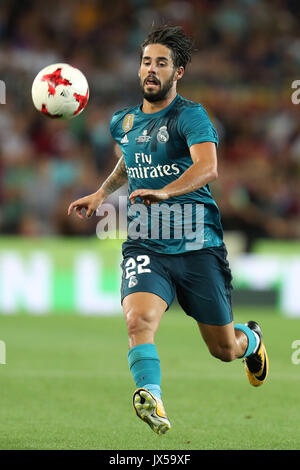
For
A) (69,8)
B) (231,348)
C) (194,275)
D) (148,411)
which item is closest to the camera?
(148,411)

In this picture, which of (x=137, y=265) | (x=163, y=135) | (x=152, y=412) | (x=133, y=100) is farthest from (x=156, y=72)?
(x=133, y=100)

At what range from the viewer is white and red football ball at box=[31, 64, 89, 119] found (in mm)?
5824

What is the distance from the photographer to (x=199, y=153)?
5125 mm

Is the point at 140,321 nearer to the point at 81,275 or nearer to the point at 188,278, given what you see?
the point at 188,278

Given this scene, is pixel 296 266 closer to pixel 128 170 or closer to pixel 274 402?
pixel 274 402

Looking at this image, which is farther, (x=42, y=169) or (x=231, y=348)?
(x=42, y=169)

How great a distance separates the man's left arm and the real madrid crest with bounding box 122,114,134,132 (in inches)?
25.5

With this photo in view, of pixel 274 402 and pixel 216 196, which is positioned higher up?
pixel 216 196

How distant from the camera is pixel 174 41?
5531 mm

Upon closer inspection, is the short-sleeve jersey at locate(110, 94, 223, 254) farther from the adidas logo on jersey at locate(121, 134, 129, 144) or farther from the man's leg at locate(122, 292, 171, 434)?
the man's leg at locate(122, 292, 171, 434)

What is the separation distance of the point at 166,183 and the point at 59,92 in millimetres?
992

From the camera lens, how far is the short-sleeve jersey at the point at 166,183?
5449 mm

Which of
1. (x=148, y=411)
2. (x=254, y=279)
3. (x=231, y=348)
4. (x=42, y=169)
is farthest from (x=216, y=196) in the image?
(x=148, y=411)

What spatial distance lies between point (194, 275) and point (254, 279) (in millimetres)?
8286
